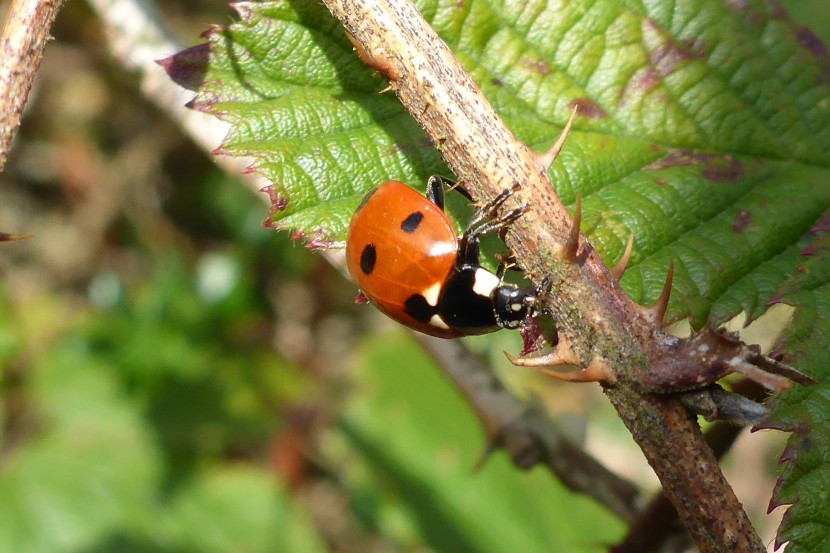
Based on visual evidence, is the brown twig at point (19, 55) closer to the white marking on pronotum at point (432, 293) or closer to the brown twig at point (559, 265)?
the brown twig at point (559, 265)

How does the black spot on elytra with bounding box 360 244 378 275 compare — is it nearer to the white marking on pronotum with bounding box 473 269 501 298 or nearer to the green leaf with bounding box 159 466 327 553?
the white marking on pronotum with bounding box 473 269 501 298

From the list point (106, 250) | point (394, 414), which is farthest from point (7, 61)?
point (106, 250)

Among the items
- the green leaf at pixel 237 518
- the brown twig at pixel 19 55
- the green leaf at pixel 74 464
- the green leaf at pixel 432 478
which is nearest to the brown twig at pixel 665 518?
the green leaf at pixel 432 478

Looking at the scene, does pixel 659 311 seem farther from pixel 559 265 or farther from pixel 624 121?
pixel 624 121

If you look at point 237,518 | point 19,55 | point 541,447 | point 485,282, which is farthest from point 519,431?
point 237,518

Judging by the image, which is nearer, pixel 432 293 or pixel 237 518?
pixel 432 293

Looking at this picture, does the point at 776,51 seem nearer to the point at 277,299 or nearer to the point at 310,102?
the point at 310,102
